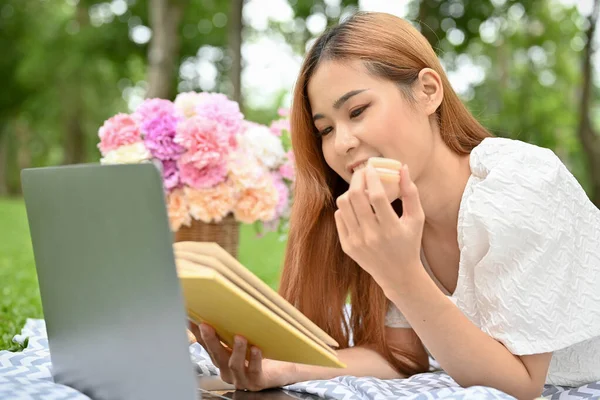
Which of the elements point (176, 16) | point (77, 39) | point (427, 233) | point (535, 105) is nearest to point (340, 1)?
point (176, 16)

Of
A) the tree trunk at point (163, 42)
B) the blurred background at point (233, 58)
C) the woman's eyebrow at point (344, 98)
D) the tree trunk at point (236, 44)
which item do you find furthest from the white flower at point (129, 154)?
the tree trunk at point (163, 42)

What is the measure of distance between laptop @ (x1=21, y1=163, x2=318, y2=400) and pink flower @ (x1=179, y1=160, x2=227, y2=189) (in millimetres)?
1532

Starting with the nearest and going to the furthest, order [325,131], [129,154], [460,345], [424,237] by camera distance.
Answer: [460,345], [325,131], [424,237], [129,154]

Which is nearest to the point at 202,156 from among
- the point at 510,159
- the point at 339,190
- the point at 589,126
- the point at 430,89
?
the point at 339,190

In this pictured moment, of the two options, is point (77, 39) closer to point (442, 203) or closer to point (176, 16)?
point (176, 16)

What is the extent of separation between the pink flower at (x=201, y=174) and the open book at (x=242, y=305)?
156cm

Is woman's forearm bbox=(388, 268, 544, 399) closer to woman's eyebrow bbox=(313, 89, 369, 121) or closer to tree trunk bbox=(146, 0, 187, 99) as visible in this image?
woman's eyebrow bbox=(313, 89, 369, 121)

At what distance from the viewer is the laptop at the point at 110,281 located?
1185 millimetres

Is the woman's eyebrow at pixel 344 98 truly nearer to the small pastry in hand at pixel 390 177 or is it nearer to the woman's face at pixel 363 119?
the woman's face at pixel 363 119

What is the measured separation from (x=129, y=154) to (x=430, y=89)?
1.47 metres

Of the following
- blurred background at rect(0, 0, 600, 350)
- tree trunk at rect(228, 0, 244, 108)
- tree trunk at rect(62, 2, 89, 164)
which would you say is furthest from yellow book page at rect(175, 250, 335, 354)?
tree trunk at rect(62, 2, 89, 164)

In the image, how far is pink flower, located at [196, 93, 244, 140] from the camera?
3.18 meters

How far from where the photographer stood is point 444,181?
205 centimetres

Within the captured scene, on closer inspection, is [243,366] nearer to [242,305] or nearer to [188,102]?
[242,305]
